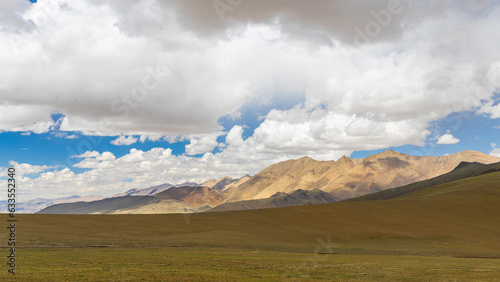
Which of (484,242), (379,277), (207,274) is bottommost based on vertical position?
(484,242)

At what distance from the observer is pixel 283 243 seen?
70.9 meters

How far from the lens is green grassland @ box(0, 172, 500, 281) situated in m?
34.8

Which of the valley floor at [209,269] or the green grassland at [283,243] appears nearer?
the valley floor at [209,269]

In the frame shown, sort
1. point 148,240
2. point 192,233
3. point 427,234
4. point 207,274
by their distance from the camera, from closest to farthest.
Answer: point 207,274 → point 148,240 → point 192,233 → point 427,234

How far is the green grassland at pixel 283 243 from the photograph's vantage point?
34781 millimetres

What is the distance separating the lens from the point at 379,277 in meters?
34.3

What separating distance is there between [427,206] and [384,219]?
22.2 metres

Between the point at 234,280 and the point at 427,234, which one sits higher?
the point at 234,280

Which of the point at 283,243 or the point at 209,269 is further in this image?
the point at 283,243

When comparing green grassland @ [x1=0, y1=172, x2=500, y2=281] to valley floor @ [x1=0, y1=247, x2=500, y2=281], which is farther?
green grassland @ [x1=0, y1=172, x2=500, y2=281]

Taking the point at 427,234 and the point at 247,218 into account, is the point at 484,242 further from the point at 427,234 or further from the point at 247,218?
the point at 247,218

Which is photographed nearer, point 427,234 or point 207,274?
point 207,274

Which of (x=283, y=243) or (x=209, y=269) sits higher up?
(x=209, y=269)

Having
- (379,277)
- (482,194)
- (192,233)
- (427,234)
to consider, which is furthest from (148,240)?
(482,194)
